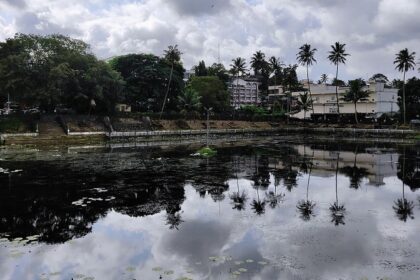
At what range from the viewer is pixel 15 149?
4419 centimetres

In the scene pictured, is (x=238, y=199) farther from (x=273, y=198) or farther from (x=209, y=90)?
(x=209, y=90)

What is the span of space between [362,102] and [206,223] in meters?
79.4

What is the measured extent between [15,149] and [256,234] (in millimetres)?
37249

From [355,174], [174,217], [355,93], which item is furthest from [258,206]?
[355,93]

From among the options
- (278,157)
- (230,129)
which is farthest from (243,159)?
(230,129)

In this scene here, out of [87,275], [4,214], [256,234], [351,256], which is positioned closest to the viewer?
[87,275]

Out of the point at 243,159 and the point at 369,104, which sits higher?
the point at 369,104

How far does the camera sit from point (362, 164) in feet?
115

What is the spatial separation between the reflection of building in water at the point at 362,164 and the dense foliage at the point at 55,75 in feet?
110

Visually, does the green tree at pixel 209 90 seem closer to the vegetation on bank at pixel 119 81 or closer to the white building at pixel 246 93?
the vegetation on bank at pixel 119 81

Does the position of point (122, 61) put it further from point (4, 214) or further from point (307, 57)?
point (4, 214)

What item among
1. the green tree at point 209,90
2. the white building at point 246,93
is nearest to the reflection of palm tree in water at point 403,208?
the green tree at point 209,90

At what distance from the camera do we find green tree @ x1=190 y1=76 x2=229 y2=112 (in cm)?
8811

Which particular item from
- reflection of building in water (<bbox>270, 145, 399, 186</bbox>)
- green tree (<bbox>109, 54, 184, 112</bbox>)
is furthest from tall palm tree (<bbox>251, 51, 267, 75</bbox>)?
reflection of building in water (<bbox>270, 145, 399, 186</bbox>)
